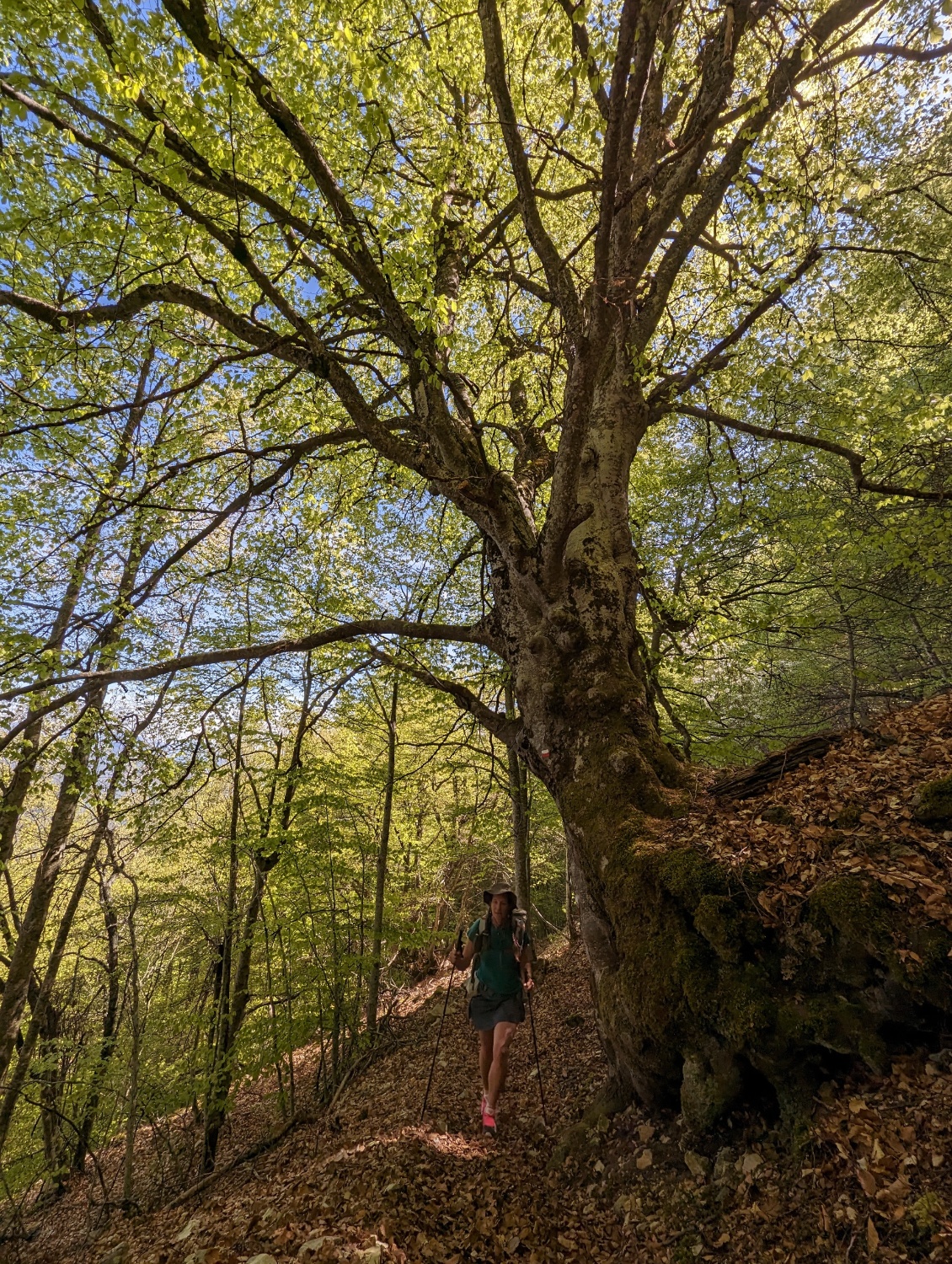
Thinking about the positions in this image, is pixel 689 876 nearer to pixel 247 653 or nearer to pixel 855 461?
pixel 247 653

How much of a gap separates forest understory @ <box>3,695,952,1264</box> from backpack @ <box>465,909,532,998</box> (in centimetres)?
103

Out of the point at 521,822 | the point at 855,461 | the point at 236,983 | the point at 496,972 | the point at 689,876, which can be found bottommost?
the point at 236,983

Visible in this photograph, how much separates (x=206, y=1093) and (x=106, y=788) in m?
3.97

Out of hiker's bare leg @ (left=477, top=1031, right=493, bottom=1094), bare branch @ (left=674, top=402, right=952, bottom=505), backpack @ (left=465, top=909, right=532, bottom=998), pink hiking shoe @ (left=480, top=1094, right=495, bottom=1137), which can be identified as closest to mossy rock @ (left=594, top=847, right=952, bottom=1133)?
backpack @ (left=465, top=909, right=532, bottom=998)

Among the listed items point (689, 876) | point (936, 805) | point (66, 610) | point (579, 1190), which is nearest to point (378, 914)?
point (579, 1190)

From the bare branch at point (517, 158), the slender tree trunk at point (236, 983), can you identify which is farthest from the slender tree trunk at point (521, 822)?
the bare branch at point (517, 158)

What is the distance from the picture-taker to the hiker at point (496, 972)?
470 centimetres

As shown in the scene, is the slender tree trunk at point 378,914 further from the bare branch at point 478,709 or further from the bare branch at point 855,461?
the bare branch at point 855,461

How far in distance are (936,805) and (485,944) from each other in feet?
12.0

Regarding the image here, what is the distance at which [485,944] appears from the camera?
4.89 metres

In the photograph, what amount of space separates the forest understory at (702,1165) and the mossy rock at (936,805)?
0.03 meters

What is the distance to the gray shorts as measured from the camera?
4.67 meters

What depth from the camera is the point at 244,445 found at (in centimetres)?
554

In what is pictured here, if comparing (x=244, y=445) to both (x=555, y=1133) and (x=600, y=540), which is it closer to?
(x=600, y=540)
